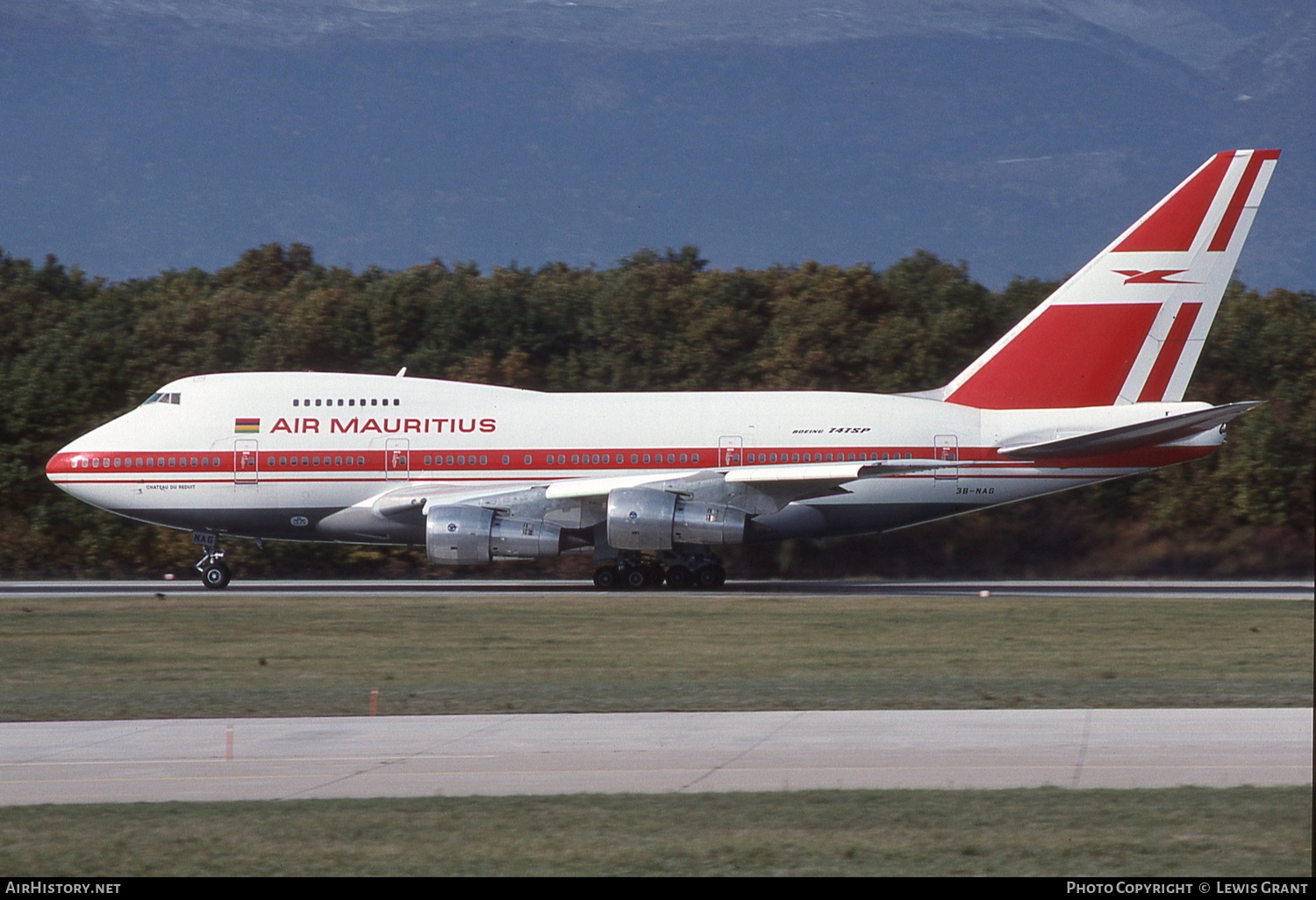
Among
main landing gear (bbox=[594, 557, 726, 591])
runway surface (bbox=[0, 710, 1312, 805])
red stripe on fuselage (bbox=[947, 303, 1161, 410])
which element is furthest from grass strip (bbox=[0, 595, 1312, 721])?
red stripe on fuselage (bbox=[947, 303, 1161, 410])

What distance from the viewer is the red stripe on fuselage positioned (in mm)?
34875

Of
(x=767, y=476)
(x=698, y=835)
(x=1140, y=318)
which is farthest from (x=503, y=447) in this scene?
(x=698, y=835)

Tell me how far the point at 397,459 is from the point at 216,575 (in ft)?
17.8

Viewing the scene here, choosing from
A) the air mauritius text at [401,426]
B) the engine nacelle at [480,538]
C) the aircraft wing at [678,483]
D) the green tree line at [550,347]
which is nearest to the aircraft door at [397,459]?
the air mauritius text at [401,426]

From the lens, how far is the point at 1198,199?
1361 inches

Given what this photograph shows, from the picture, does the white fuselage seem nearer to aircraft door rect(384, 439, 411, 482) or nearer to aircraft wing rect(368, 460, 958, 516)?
aircraft door rect(384, 439, 411, 482)

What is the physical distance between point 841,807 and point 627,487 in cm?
2323

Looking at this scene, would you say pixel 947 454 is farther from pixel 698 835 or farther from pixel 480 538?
pixel 698 835

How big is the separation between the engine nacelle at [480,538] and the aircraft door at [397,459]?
2.06 m

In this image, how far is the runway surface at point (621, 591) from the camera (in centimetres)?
3266

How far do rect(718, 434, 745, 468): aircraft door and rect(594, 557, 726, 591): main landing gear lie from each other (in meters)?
2.46

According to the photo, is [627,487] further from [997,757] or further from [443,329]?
[997,757]
